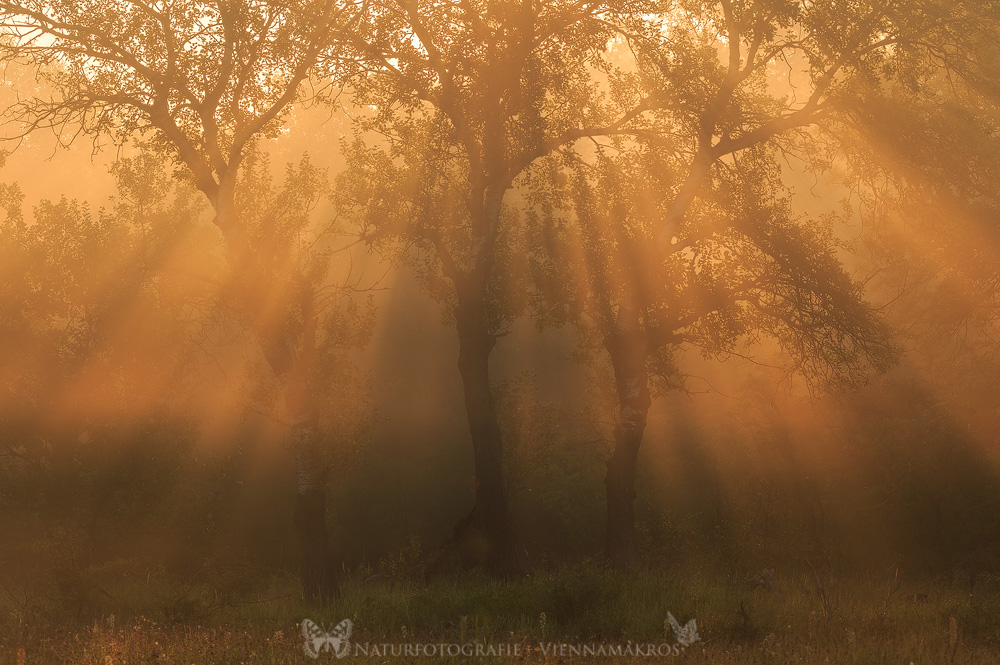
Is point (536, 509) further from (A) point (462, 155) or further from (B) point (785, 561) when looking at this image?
(A) point (462, 155)

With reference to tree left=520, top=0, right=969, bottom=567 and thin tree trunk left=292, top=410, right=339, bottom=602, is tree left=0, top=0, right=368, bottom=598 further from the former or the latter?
tree left=520, top=0, right=969, bottom=567

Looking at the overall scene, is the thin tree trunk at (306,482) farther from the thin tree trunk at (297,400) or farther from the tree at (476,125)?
the tree at (476,125)

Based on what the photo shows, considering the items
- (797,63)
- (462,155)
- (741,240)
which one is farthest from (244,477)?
(797,63)

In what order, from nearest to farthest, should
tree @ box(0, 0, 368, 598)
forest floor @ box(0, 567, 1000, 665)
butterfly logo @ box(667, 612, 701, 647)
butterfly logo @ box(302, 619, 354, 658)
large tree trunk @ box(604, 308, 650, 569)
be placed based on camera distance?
forest floor @ box(0, 567, 1000, 665) → butterfly logo @ box(302, 619, 354, 658) → butterfly logo @ box(667, 612, 701, 647) → tree @ box(0, 0, 368, 598) → large tree trunk @ box(604, 308, 650, 569)

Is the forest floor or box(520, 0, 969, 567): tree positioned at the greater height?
box(520, 0, 969, 567): tree

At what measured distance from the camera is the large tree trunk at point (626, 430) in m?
18.7

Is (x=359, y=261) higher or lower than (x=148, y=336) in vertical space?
higher

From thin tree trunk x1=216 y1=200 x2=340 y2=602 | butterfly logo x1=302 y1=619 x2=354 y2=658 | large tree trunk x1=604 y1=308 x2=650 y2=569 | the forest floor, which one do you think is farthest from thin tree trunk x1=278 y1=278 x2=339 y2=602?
large tree trunk x1=604 y1=308 x2=650 y2=569

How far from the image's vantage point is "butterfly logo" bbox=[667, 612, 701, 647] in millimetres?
10375

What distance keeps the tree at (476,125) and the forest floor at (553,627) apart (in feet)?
13.5

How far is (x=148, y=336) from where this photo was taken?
23.9 meters

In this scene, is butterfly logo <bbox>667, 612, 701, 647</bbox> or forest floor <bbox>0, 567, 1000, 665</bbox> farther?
butterfly logo <bbox>667, 612, 701, 647</bbox>

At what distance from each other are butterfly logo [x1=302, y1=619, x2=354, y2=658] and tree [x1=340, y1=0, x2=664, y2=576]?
712cm

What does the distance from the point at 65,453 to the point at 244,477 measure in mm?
7612
